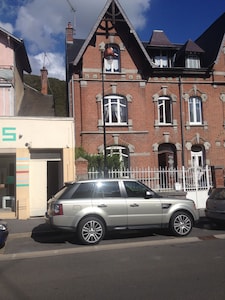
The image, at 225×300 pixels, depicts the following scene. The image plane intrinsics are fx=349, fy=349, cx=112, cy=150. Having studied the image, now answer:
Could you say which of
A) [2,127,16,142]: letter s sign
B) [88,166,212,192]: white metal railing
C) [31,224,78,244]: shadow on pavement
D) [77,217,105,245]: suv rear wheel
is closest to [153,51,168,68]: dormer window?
[88,166,212,192]: white metal railing

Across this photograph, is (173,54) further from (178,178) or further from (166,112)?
(178,178)

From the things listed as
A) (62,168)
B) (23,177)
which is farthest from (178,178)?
(23,177)

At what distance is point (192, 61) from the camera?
23.5 meters

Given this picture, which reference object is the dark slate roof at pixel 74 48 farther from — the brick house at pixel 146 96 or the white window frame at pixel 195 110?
the white window frame at pixel 195 110

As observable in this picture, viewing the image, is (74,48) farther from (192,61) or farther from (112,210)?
(112,210)

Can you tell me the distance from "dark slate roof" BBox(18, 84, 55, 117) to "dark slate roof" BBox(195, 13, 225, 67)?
442 inches

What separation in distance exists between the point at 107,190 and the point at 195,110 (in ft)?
49.8

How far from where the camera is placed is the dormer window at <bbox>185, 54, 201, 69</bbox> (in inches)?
918

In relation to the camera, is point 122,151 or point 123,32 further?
point 123,32

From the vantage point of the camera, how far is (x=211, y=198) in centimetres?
1202

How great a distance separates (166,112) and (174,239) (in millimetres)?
14491

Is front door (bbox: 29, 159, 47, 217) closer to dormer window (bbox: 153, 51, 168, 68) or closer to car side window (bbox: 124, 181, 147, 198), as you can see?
car side window (bbox: 124, 181, 147, 198)

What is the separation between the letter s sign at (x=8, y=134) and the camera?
14.3 metres

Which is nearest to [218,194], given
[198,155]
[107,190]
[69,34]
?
[107,190]
